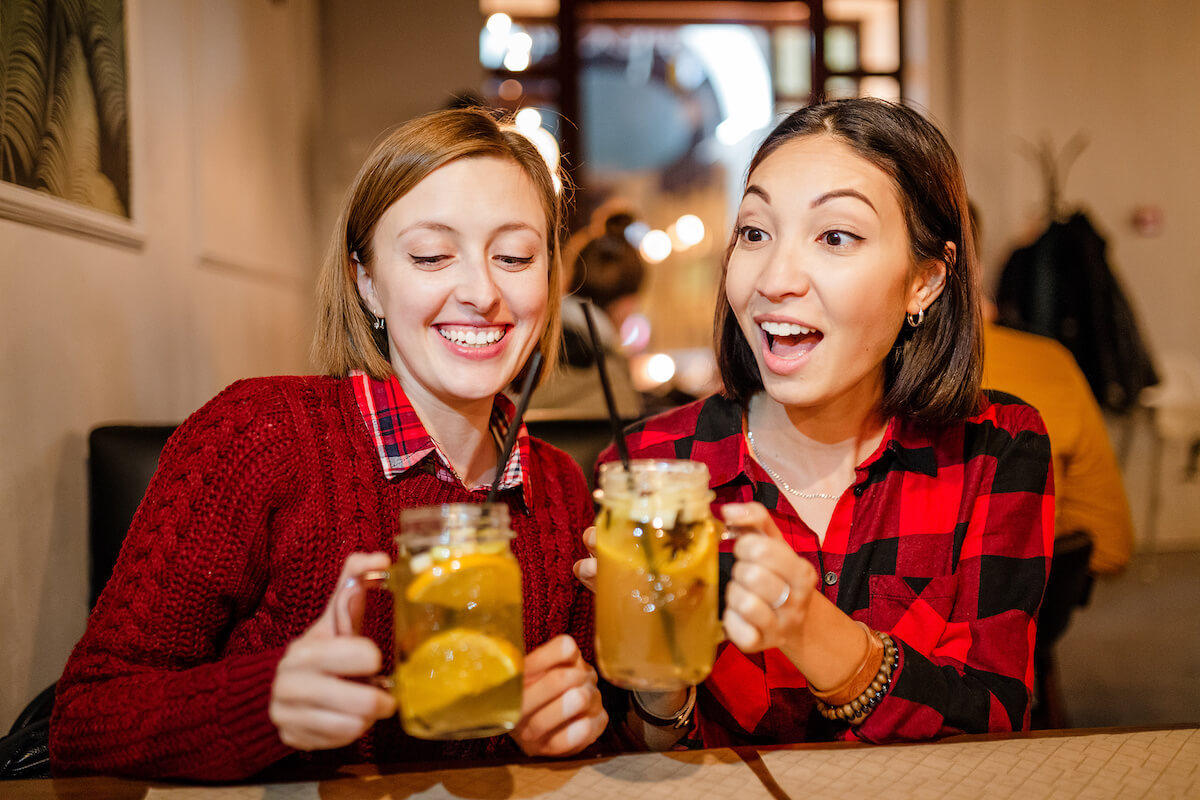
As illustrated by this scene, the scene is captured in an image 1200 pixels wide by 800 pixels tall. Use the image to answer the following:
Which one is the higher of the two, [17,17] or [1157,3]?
[1157,3]

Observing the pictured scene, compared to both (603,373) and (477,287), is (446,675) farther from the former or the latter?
(477,287)

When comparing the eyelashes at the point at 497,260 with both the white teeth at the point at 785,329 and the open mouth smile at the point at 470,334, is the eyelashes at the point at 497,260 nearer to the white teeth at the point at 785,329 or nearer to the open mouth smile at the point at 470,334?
the open mouth smile at the point at 470,334

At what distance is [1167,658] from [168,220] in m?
3.99

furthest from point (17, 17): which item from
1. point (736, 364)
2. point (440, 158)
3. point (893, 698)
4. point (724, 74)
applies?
point (724, 74)

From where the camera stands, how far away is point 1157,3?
5.51 metres

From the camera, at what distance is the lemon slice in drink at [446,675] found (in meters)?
0.79

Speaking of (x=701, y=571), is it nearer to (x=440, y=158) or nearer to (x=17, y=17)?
(x=440, y=158)

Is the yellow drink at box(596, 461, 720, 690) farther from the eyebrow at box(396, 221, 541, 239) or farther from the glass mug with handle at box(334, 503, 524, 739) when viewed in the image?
the eyebrow at box(396, 221, 541, 239)

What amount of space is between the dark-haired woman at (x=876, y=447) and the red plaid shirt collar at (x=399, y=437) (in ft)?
0.97

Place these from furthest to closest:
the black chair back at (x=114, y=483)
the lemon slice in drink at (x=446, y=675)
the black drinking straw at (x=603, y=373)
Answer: the black chair back at (x=114, y=483) → the black drinking straw at (x=603, y=373) → the lemon slice in drink at (x=446, y=675)

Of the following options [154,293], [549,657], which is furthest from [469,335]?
[154,293]

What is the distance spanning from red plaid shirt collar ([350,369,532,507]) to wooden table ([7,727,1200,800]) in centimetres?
42

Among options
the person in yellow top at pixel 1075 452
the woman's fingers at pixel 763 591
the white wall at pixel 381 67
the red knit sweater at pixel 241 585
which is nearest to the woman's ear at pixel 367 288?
the red knit sweater at pixel 241 585

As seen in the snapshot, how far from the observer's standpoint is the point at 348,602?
84cm
